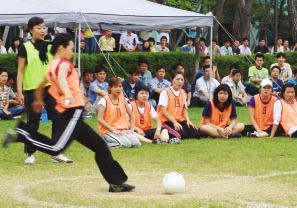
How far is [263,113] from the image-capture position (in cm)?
1609

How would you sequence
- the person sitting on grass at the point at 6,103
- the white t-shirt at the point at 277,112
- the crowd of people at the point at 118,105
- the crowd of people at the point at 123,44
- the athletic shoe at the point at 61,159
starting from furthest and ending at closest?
the crowd of people at the point at 123,44 → the person sitting on grass at the point at 6,103 → the white t-shirt at the point at 277,112 → the athletic shoe at the point at 61,159 → the crowd of people at the point at 118,105

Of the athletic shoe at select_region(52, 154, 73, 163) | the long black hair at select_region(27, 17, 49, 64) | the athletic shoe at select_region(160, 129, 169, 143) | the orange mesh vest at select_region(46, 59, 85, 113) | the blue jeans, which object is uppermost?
the long black hair at select_region(27, 17, 49, 64)

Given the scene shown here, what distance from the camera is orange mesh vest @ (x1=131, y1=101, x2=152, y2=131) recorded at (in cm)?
1520

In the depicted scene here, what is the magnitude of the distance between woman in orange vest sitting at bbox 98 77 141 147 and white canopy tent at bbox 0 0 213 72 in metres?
4.55

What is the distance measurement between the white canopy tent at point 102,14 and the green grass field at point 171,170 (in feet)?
15.5

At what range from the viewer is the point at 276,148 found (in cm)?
1416

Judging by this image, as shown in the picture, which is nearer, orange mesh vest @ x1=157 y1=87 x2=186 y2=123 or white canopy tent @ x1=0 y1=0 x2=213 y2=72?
orange mesh vest @ x1=157 y1=87 x2=186 y2=123

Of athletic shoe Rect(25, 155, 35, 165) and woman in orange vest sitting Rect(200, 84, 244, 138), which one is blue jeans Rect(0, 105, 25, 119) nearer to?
woman in orange vest sitting Rect(200, 84, 244, 138)

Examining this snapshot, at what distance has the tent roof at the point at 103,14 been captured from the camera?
60.3 feet

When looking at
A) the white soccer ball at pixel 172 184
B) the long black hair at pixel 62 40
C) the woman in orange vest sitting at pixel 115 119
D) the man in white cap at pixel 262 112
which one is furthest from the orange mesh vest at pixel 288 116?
the white soccer ball at pixel 172 184

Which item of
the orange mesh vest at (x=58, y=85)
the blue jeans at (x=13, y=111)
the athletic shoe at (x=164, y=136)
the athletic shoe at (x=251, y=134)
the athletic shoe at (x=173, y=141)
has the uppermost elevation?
the orange mesh vest at (x=58, y=85)

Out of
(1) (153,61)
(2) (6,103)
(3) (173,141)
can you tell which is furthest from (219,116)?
(1) (153,61)

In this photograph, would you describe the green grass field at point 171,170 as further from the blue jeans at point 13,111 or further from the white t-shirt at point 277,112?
the blue jeans at point 13,111

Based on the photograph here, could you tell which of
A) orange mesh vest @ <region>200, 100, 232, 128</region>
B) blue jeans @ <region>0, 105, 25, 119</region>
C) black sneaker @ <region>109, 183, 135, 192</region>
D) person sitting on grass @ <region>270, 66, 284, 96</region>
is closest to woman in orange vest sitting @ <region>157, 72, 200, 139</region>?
orange mesh vest @ <region>200, 100, 232, 128</region>
